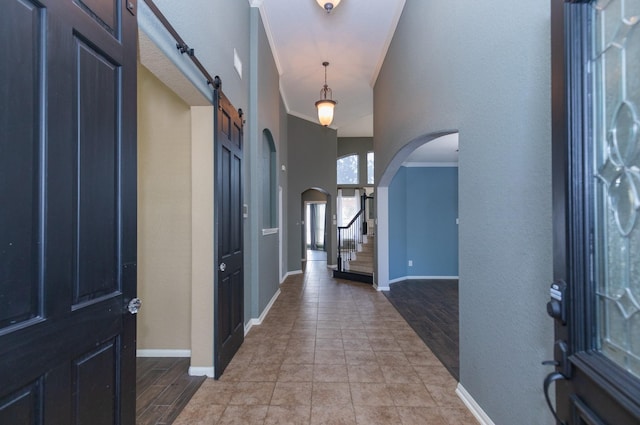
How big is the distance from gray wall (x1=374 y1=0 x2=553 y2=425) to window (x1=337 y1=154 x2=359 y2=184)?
8719mm

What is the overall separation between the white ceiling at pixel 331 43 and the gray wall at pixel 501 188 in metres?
1.84

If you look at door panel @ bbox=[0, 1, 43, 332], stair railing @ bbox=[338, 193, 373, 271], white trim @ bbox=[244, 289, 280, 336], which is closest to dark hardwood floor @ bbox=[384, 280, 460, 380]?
stair railing @ bbox=[338, 193, 373, 271]

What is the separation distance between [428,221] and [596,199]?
6758 mm

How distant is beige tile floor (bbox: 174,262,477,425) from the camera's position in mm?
2209

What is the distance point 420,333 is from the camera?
3.84 meters

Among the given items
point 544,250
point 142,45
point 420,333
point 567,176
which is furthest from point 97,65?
point 420,333

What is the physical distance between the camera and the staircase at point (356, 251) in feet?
24.5

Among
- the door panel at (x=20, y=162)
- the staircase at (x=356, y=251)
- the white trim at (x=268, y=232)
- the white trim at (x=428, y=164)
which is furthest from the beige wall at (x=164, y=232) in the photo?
the white trim at (x=428, y=164)

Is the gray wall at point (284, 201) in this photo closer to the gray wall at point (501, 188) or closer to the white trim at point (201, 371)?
the white trim at point (201, 371)

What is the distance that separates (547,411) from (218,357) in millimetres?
2300

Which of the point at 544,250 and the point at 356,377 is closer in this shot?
the point at 544,250

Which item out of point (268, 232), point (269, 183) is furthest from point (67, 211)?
point (269, 183)

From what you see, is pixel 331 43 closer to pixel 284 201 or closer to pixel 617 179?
pixel 284 201

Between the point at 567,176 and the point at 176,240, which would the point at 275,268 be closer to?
the point at 176,240
